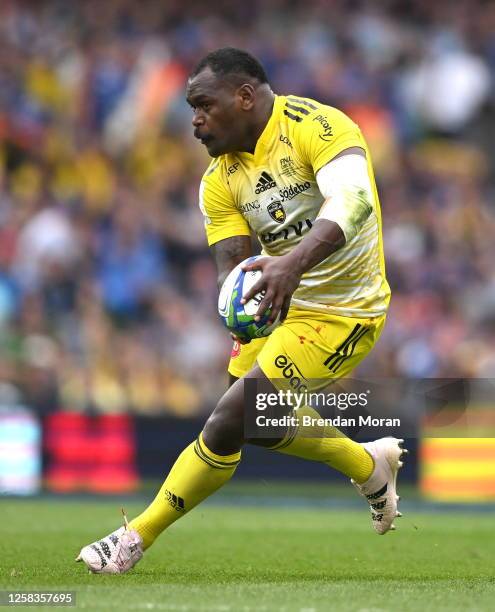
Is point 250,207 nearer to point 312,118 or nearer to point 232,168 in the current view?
point 232,168

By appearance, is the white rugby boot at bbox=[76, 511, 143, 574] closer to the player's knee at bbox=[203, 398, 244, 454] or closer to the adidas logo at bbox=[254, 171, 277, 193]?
the player's knee at bbox=[203, 398, 244, 454]

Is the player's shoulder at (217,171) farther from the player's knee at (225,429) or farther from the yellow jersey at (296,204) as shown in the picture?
the player's knee at (225,429)

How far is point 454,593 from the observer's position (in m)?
6.21

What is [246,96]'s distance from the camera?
698cm

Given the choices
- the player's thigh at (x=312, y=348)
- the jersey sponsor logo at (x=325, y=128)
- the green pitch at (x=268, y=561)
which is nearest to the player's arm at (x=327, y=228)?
the jersey sponsor logo at (x=325, y=128)

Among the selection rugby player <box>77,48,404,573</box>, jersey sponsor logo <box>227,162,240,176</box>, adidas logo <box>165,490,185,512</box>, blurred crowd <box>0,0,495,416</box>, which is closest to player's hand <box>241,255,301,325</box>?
rugby player <box>77,48,404,573</box>

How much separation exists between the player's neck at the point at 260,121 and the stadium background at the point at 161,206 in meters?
7.03

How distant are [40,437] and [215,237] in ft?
23.0

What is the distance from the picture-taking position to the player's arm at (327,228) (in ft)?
20.5

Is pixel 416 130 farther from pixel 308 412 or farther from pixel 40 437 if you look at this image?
pixel 308 412

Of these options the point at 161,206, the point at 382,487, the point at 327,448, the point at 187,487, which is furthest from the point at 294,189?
the point at 161,206

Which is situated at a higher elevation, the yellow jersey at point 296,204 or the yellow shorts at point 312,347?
the yellow jersey at point 296,204

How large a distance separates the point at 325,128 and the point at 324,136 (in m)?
0.05

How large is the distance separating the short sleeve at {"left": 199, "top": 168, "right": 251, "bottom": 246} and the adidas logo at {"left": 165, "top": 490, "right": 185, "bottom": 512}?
135cm
